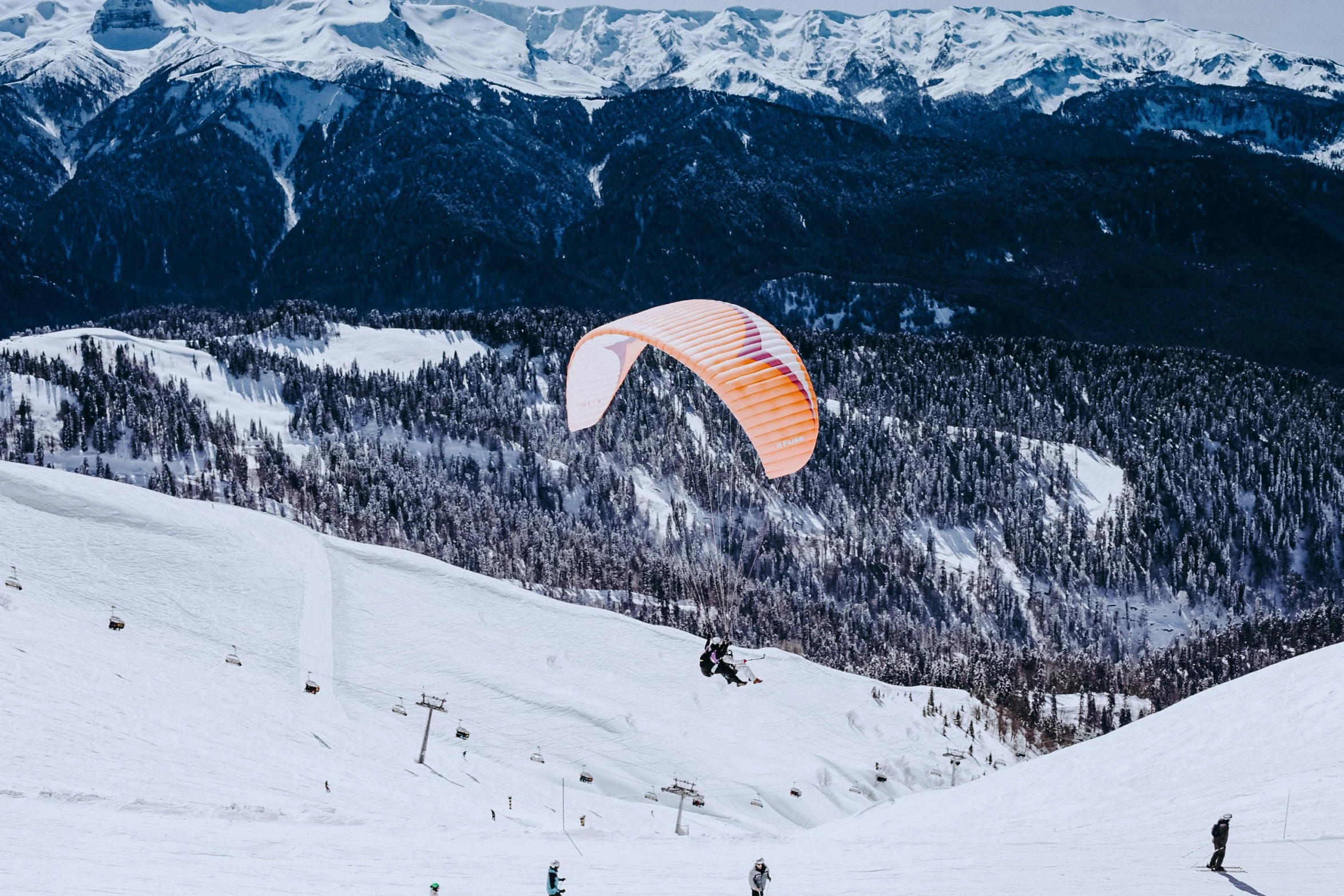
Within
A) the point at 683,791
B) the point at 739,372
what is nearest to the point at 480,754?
the point at 683,791

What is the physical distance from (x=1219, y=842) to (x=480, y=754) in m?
38.4

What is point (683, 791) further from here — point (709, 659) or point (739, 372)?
point (739, 372)

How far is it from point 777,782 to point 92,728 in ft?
118

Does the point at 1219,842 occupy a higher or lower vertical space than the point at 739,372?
lower

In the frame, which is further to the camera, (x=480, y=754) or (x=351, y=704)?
(x=351, y=704)

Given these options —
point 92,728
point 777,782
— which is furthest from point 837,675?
point 92,728

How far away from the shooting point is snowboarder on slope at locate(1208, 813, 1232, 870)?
2517 cm

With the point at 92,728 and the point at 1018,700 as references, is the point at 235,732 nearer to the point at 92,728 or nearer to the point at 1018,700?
the point at 92,728

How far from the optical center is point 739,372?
111 feet

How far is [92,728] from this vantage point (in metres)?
38.8

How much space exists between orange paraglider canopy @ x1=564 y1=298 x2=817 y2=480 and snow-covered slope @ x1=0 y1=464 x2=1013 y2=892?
1426cm

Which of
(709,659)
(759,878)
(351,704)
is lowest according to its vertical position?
(759,878)

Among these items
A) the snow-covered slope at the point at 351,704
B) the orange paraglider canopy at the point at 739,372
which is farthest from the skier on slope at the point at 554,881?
the orange paraglider canopy at the point at 739,372

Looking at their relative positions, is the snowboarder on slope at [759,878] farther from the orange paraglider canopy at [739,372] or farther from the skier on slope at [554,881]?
the orange paraglider canopy at [739,372]
